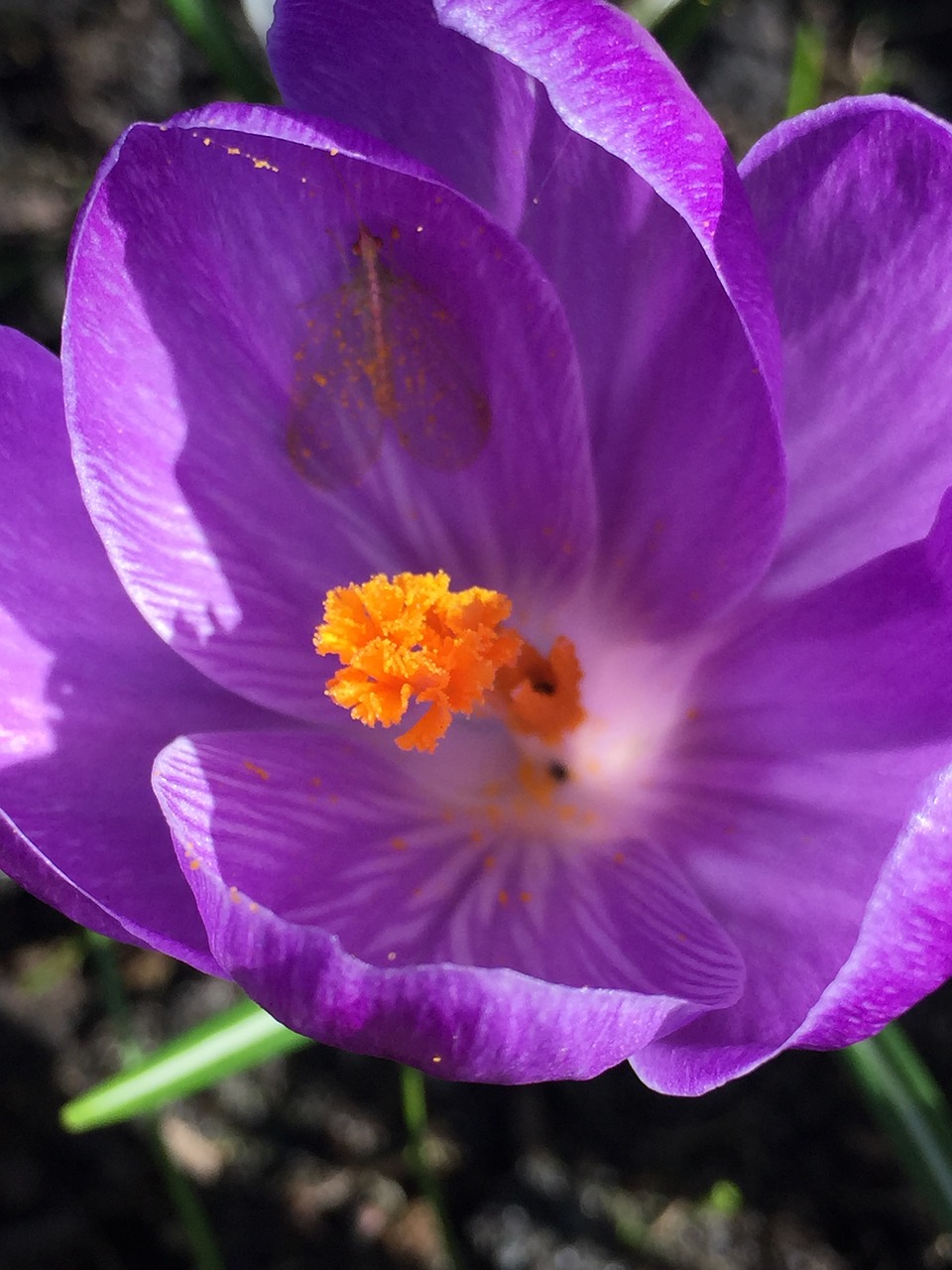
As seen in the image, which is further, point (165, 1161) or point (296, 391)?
point (165, 1161)

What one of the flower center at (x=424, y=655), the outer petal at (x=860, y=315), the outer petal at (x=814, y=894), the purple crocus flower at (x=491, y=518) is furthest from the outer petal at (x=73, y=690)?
the outer petal at (x=860, y=315)

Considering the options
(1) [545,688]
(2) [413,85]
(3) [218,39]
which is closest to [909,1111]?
(1) [545,688]

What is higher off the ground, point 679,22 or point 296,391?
point 679,22

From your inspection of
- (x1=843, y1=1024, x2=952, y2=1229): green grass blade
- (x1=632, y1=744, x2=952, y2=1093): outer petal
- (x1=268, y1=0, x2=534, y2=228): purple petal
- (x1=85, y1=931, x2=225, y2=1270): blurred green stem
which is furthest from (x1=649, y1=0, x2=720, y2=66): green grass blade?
(x1=85, y1=931, x2=225, y2=1270): blurred green stem

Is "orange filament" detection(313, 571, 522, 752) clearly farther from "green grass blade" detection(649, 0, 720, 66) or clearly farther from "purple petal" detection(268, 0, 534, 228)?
"green grass blade" detection(649, 0, 720, 66)

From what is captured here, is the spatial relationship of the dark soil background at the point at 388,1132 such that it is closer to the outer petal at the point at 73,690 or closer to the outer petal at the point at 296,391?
the outer petal at the point at 296,391

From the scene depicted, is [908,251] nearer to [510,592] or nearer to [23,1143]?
[510,592]

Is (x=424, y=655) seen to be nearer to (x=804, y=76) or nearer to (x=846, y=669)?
(x=846, y=669)
